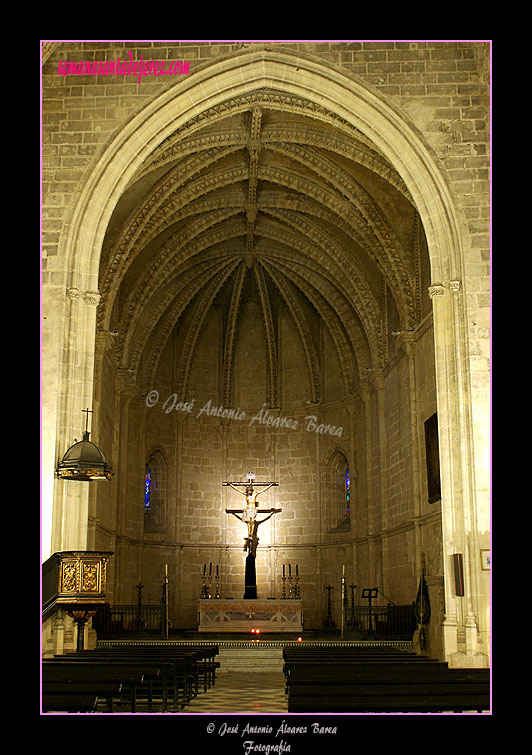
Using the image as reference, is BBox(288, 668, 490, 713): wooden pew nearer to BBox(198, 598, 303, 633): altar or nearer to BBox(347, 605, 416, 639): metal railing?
BBox(347, 605, 416, 639): metal railing

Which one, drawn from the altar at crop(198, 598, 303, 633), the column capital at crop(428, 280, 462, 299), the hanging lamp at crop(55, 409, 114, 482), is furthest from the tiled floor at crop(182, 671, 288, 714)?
the column capital at crop(428, 280, 462, 299)

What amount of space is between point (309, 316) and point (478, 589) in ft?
49.9

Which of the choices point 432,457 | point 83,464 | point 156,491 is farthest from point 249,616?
point 83,464

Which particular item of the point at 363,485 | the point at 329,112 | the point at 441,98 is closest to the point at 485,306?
the point at 441,98

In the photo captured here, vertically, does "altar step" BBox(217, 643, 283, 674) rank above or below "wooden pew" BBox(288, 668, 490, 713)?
below

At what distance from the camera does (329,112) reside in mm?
16781

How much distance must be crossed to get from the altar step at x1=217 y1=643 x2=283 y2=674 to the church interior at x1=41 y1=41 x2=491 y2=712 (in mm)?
70

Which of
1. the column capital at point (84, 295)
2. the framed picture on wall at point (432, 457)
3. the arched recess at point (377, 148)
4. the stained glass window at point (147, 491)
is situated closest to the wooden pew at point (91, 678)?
the arched recess at point (377, 148)

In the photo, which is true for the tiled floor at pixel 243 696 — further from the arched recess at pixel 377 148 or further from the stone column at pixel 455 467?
the arched recess at pixel 377 148

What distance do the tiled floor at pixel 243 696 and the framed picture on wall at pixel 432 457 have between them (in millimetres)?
5189

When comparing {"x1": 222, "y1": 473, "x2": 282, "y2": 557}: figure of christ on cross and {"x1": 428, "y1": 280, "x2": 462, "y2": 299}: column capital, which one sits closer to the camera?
{"x1": 428, "y1": 280, "x2": 462, "y2": 299}: column capital

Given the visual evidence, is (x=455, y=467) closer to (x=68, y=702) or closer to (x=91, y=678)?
(x=91, y=678)

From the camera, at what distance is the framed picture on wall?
58.6 feet

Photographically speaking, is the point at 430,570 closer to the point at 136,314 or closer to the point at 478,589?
the point at 478,589
